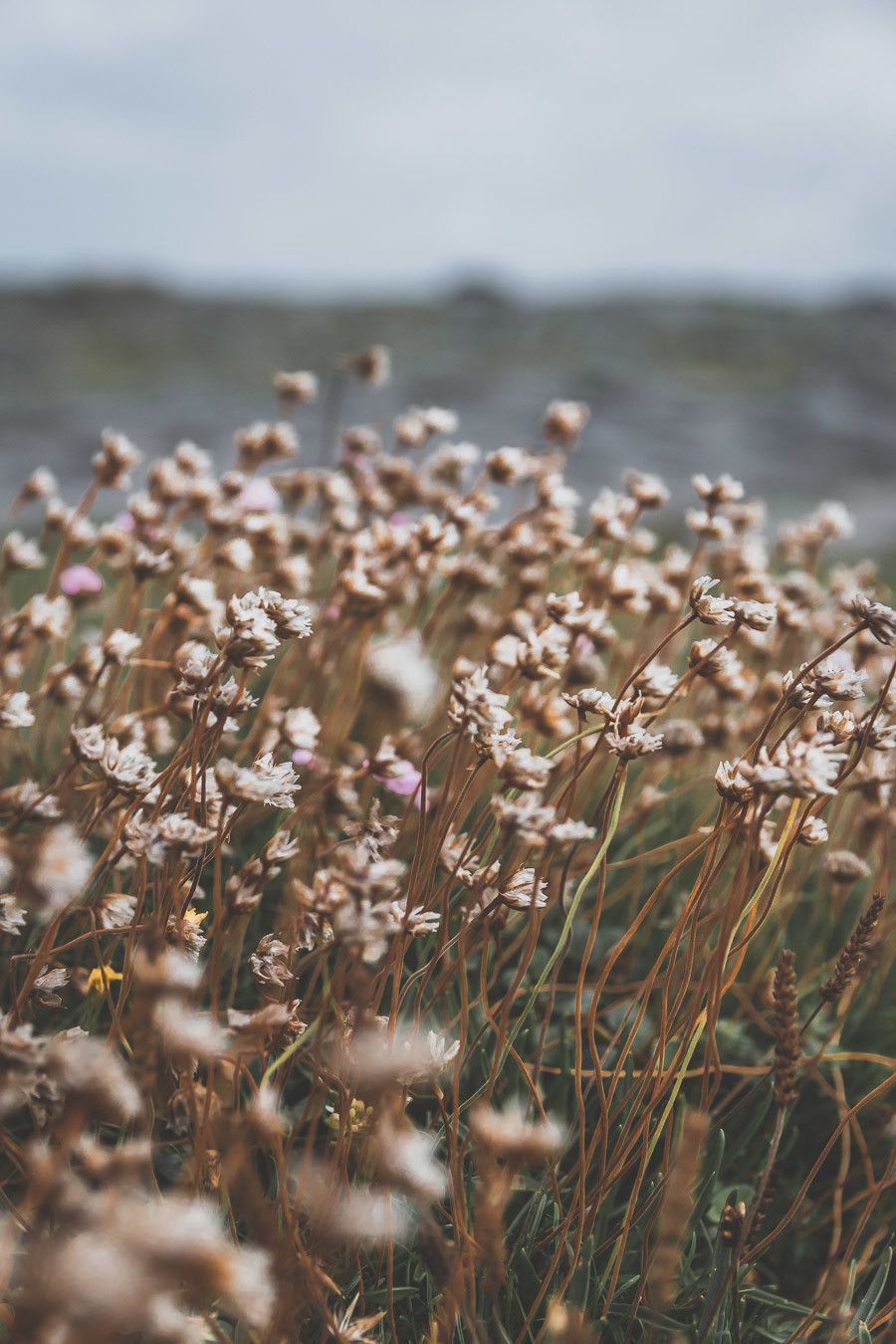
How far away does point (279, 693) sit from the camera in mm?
1920

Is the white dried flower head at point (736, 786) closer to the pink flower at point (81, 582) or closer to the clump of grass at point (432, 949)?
the clump of grass at point (432, 949)

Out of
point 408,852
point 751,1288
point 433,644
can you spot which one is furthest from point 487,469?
point 751,1288

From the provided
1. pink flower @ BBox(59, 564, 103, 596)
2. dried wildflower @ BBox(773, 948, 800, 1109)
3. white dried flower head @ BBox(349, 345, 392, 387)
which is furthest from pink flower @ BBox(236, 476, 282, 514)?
dried wildflower @ BBox(773, 948, 800, 1109)

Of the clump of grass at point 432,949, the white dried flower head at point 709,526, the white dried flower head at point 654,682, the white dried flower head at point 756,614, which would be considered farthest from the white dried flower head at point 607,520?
the white dried flower head at point 756,614

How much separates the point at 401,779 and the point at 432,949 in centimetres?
25

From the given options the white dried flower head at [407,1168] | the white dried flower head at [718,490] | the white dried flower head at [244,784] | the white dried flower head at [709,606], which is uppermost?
the white dried flower head at [718,490]

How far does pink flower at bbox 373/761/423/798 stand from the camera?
4.05 ft

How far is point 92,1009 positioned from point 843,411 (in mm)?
17683

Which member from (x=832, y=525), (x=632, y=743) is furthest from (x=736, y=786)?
(x=832, y=525)

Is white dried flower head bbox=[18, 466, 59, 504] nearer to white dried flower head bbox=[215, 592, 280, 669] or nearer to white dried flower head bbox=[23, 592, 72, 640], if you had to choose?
white dried flower head bbox=[23, 592, 72, 640]

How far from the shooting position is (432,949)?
4.98 ft

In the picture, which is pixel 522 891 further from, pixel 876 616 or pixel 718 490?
pixel 718 490

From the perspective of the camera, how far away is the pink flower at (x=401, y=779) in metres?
1.23

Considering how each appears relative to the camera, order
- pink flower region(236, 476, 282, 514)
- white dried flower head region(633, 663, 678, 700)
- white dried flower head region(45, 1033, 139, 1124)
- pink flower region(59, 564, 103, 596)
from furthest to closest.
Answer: pink flower region(236, 476, 282, 514) < pink flower region(59, 564, 103, 596) < white dried flower head region(633, 663, 678, 700) < white dried flower head region(45, 1033, 139, 1124)
